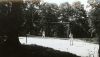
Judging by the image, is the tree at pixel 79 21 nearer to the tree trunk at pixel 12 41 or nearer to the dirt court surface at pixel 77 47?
the dirt court surface at pixel 77 47

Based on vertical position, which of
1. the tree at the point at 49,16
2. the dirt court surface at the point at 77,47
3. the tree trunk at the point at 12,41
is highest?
the tree at the point at 49,16

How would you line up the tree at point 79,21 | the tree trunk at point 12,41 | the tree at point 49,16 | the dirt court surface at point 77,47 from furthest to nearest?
the tree at point 49,16, the tree at point 79,21, the dirt court surface at point 77,47, the tree trunk at point 12,41

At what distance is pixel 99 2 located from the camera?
36.9 feet

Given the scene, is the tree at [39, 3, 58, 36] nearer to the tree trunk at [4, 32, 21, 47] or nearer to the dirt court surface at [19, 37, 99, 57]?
the dirt court surface at [19, 37, 99, 57]

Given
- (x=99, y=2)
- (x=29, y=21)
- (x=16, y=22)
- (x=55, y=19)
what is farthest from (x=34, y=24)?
(x=55, y=19)

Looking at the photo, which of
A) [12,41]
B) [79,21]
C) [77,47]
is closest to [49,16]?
[79,21]

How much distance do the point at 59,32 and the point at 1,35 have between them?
3439 cm

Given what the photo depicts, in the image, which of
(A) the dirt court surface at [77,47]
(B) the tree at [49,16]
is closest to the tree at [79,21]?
(B) the tree at [49,16]

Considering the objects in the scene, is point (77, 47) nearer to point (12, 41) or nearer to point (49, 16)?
point (12, 41)

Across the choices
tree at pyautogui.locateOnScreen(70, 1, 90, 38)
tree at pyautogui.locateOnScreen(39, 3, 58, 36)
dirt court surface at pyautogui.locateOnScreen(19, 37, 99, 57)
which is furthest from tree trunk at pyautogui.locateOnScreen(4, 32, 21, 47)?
tree at pyautogui.locateOnScreen(39, 3, 58, 36)

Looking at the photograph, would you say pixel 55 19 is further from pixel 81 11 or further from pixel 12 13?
pixel 12 13

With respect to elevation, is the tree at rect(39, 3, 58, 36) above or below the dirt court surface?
above

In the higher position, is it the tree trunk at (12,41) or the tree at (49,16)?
the tree at (49,16)

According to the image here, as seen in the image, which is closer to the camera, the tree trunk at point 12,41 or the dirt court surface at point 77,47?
the tree trunk at point 12,41
